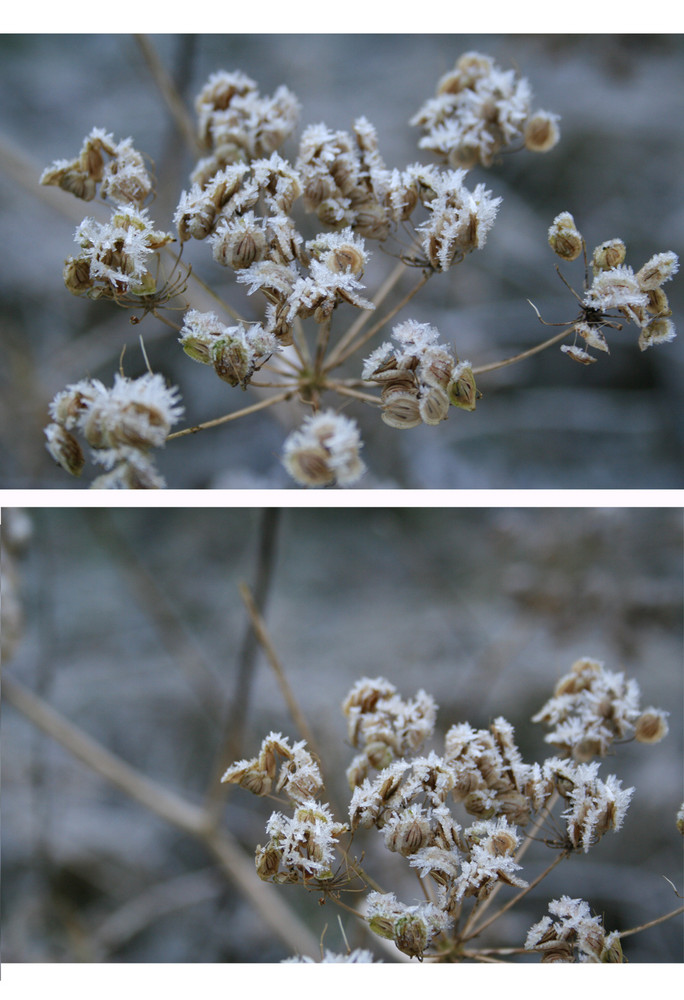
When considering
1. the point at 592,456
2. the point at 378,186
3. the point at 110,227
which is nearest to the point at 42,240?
the point at 110,227

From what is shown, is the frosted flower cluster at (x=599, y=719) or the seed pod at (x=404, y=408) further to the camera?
the frosted flower cluster at (x=599, y=719)

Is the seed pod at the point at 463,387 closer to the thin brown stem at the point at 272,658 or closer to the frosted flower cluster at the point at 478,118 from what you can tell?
the frosted flower cluster at the point at 478,118

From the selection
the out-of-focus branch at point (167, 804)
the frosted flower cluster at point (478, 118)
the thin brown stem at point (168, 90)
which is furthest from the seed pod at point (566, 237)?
the out-of-focus branch at point (167, 804)

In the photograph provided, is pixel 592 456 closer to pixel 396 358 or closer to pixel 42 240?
pixel 396 358

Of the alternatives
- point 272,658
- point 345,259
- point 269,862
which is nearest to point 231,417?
point 345,259

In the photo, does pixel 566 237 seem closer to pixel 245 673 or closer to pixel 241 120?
pixel 241 120

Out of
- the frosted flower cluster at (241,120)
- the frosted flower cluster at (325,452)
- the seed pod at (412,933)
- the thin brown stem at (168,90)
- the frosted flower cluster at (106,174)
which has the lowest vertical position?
the seed pod at (412,933)

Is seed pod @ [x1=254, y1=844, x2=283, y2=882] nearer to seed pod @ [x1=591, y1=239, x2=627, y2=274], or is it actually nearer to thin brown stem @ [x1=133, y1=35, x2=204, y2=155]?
seed pod @ [x1=591, y1=239, x2=627, y2=274]
